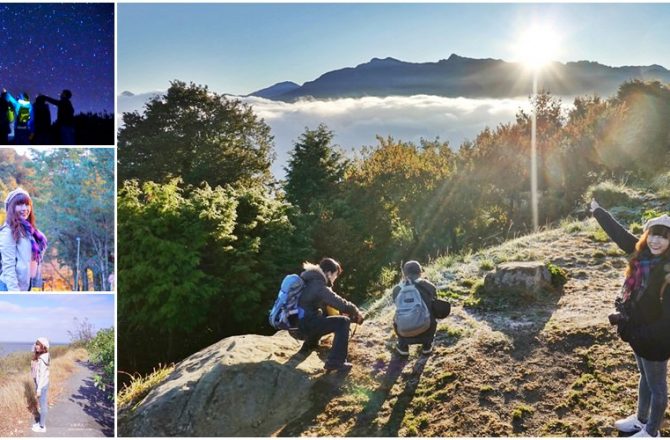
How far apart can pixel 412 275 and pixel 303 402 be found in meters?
1.72

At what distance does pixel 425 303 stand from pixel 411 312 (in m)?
0.20

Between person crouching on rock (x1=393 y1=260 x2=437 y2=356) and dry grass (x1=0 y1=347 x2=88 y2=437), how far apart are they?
3610 millimetres

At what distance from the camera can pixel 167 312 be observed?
10.8 metres

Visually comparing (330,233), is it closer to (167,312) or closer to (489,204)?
(489,204)

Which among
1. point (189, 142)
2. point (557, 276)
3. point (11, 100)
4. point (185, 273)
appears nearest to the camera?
point (11, 100)

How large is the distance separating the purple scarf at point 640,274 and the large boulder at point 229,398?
3135 millimetres

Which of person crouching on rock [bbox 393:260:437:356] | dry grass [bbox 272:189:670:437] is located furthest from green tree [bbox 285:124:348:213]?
person crouching on rock [bbox 393:260:437:356]

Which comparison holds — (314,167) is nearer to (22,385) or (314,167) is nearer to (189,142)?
(189,142)

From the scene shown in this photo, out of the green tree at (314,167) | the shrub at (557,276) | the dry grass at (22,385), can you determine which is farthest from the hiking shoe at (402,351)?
the green tree at (314,167)

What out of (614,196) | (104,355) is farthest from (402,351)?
(614,196)

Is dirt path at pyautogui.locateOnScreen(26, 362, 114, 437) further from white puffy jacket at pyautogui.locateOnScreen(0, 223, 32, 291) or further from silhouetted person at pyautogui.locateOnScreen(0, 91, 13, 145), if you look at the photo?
silhouetted person at pyautogui.locateOnScreen(0, 91, 13, 145)

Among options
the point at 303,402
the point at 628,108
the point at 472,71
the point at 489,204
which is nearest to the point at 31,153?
the point at 303,402

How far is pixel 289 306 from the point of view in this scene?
7.09 m

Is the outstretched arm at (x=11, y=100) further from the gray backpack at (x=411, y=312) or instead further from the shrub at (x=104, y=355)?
the gray backpack at (x=411, y=312)
